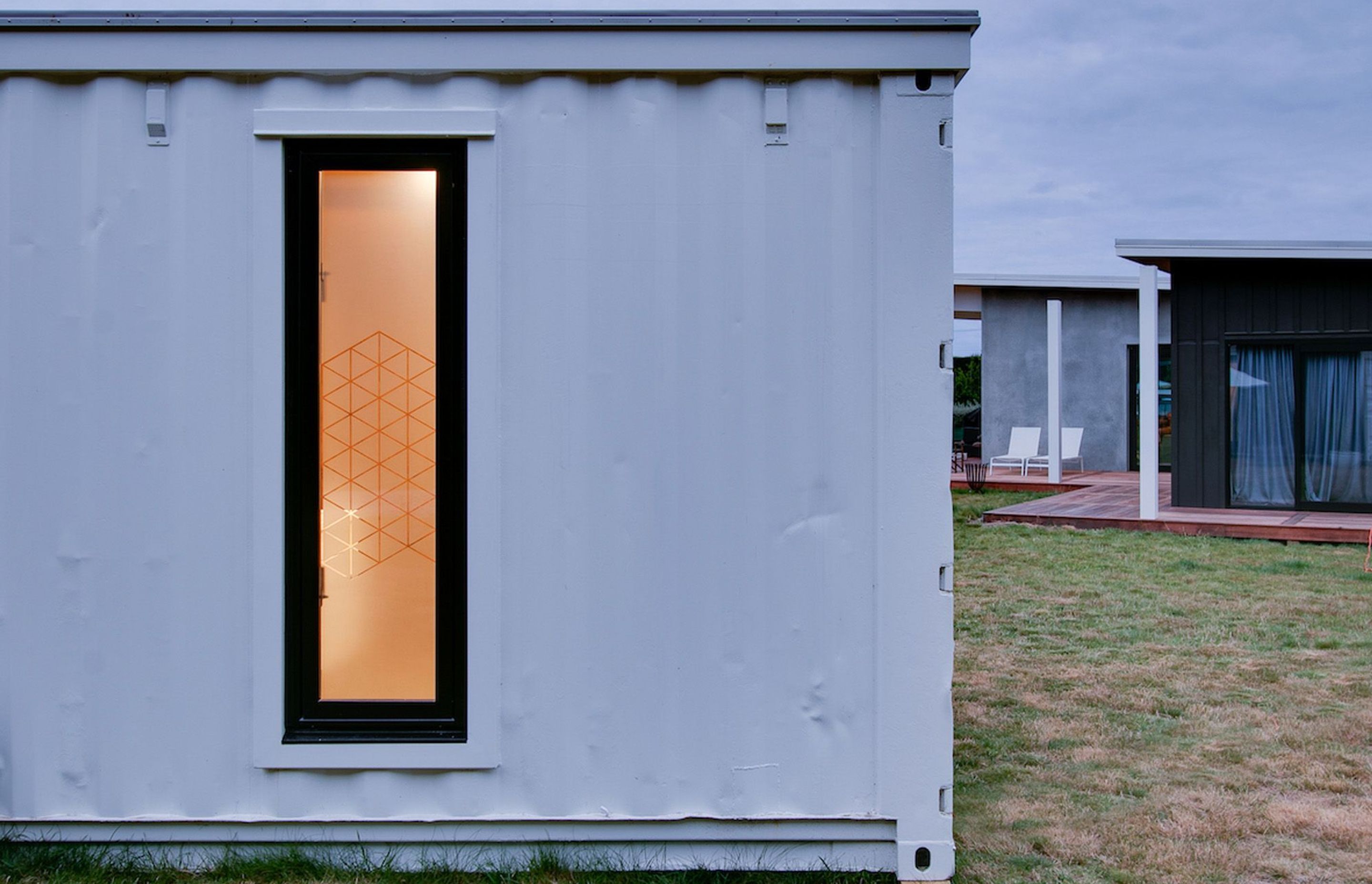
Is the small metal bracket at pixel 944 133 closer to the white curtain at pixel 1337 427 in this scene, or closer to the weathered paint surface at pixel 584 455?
the weathered paint surface at pixel 584 455

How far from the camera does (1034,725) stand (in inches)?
177

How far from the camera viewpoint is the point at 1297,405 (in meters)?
12.1

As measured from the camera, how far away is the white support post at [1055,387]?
1563cm

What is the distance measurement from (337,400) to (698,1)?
1517mm

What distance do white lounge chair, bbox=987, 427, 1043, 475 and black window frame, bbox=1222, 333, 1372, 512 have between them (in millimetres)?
5370

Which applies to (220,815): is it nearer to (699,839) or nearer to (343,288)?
(699,839)

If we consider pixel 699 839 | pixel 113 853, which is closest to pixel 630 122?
pixel 699 839

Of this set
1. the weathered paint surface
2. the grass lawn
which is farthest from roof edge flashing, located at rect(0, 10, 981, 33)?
the grass lawn

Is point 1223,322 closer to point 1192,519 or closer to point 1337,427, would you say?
point 1337,427

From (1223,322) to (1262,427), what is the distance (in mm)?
1326

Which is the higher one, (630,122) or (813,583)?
Result: (630,122)

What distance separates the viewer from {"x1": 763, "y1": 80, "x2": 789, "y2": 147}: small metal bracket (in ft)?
9.38

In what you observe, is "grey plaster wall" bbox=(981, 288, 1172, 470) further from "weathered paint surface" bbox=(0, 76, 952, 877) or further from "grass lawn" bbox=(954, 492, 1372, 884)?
"weathered paint surface" bbox=(0, 76, 952, 877)

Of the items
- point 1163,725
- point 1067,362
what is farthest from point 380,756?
point 1067,362
